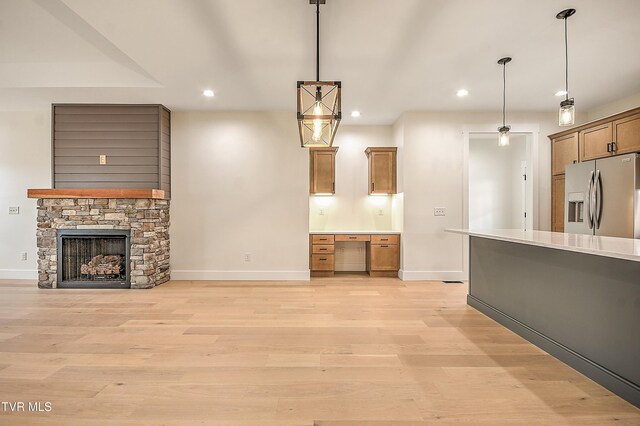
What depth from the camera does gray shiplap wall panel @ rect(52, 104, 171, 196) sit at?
496cm

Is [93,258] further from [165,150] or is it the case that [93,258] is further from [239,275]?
[239,275]

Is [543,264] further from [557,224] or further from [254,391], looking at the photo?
[557,224]

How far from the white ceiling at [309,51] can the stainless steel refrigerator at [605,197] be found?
3.61ft

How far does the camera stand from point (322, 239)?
5551mm

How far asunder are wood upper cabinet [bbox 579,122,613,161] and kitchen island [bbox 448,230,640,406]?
90.1 inches

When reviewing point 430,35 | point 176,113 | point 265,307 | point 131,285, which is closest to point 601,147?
point 430,35

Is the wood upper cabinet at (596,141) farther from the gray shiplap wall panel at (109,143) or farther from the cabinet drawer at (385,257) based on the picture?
the gray shiplap wall panel at (109,143)

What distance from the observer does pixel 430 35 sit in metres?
3.03

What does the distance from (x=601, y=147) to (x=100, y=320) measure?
6375 millimetres

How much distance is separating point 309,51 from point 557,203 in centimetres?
445

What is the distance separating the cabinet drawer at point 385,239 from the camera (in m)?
5.52

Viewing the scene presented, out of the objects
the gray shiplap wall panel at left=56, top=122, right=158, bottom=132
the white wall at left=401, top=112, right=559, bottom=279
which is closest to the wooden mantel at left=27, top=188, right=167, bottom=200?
the gray shiplap wall panel at left=56, top=122, right=158, bottom=132

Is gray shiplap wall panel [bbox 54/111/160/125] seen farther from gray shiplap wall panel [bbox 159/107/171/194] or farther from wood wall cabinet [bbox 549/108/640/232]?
wood wall cabinet [bbox 549/108/640/232]

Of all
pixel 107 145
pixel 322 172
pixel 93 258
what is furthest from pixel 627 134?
pixel 93 258
